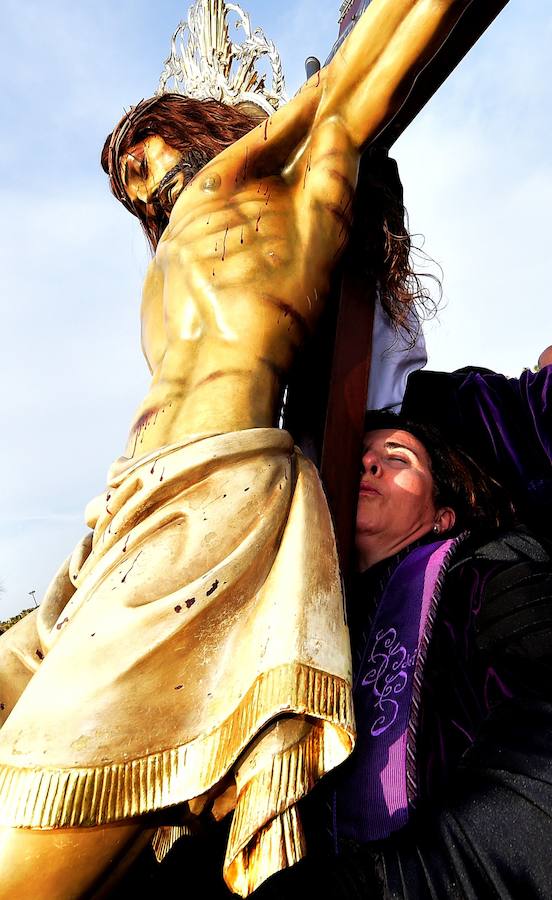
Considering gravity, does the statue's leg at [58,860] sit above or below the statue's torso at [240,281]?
below

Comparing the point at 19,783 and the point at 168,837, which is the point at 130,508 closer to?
the point at 19,783

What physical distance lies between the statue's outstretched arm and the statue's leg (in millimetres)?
1840

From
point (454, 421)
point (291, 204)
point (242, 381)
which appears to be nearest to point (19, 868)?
point (242, 381)

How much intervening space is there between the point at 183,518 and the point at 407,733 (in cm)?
67

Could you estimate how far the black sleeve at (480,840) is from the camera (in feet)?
4.17

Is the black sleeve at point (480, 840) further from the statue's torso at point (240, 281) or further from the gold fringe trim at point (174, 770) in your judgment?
the statue's torso at point (240, 281)

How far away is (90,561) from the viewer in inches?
62.2

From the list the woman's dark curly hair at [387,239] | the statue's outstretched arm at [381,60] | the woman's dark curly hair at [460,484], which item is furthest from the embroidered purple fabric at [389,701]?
the statue's outstretched arm at [381,60]

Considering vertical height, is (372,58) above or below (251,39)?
below

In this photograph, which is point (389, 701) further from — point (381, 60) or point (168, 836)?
point (381, 60)

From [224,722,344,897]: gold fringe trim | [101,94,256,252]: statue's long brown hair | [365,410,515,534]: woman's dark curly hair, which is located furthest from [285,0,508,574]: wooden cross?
[224,722,344,897]: gold fringe trim

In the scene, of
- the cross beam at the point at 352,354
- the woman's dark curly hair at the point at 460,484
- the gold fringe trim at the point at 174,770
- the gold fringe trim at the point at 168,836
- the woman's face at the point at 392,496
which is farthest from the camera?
the woman's dark curly hair at the point at 460,484

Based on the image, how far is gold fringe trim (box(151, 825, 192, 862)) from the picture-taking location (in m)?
1.50

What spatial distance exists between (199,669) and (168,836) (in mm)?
399
